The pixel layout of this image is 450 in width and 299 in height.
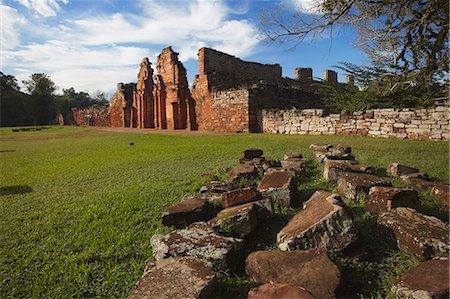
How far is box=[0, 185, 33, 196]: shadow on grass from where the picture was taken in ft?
14.9

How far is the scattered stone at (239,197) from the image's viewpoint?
285cm

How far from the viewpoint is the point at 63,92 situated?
66375 millimetres

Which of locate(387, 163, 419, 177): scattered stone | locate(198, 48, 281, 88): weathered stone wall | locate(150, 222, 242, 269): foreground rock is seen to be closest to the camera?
locate(150, 222, 242, 269): foreground rock

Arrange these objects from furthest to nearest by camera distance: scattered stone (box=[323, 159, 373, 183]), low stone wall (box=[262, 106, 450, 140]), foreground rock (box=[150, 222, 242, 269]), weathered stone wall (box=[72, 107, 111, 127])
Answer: weathered stone wall (box=[72, 107, 111, 127])
low stone wall (box=[262, 106, 450, 140])
scattered stone (box=[323, 159, 373, 183])
foreground rock (box=[150, 222, 242, 269])

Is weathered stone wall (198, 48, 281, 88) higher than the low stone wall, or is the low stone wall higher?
weathered stone wall (198, 48, 281, 88)

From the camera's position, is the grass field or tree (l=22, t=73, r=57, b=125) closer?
the grass field

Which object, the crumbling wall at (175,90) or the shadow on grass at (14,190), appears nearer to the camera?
the shadow on grass at (14,190)

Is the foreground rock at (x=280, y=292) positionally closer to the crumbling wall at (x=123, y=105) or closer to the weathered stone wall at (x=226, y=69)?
the weathered stone wall at (x=226, y=69)

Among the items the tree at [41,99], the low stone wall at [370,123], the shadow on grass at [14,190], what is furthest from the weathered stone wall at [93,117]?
the shadow on grass at [14,190]

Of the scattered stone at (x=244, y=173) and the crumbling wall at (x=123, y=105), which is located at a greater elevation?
the crumbling wall at (x=123, y=105)

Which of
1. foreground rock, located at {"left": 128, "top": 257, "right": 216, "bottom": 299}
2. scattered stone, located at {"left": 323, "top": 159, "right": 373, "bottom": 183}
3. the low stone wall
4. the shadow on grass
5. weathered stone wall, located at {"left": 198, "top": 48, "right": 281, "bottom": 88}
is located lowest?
the shadow on grass

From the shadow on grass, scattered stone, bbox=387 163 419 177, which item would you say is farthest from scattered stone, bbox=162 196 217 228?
the shadow on grass

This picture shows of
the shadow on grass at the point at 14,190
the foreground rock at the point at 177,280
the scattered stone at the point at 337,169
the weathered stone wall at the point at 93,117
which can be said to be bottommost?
the shadow on grass at the point at 14,190

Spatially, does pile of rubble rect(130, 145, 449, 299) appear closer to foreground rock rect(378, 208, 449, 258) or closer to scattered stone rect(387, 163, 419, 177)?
foreground rock rect(378, 208, 449, 258)
